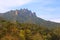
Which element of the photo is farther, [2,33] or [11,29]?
[11,29]

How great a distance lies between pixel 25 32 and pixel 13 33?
34.9ft

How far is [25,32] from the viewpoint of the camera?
61.6 metres

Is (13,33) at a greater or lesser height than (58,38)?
greater

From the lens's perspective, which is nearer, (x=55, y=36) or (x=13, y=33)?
(x=13, y=33)

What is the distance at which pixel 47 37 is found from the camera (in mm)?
67875

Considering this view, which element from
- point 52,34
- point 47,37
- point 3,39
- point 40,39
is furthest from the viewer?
point 52,34

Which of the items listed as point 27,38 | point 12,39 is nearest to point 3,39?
point 12,39

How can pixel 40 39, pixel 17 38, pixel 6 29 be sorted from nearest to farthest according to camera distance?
pixel 17 38, pixel 6 29, pixel 40 39

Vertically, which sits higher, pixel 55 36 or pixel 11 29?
pixel 11 29

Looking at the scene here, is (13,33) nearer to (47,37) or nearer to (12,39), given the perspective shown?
(12,39)

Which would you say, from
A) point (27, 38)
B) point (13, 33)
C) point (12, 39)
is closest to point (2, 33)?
point (13, 33)

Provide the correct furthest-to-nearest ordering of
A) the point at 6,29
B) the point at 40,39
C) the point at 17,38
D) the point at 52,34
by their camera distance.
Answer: the point at 52,34, the point at 40,39, the point at 6,29, the point at 17,38

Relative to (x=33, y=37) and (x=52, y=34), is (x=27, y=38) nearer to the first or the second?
(x=33, y=37)

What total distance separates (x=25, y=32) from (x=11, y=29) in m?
6.92
